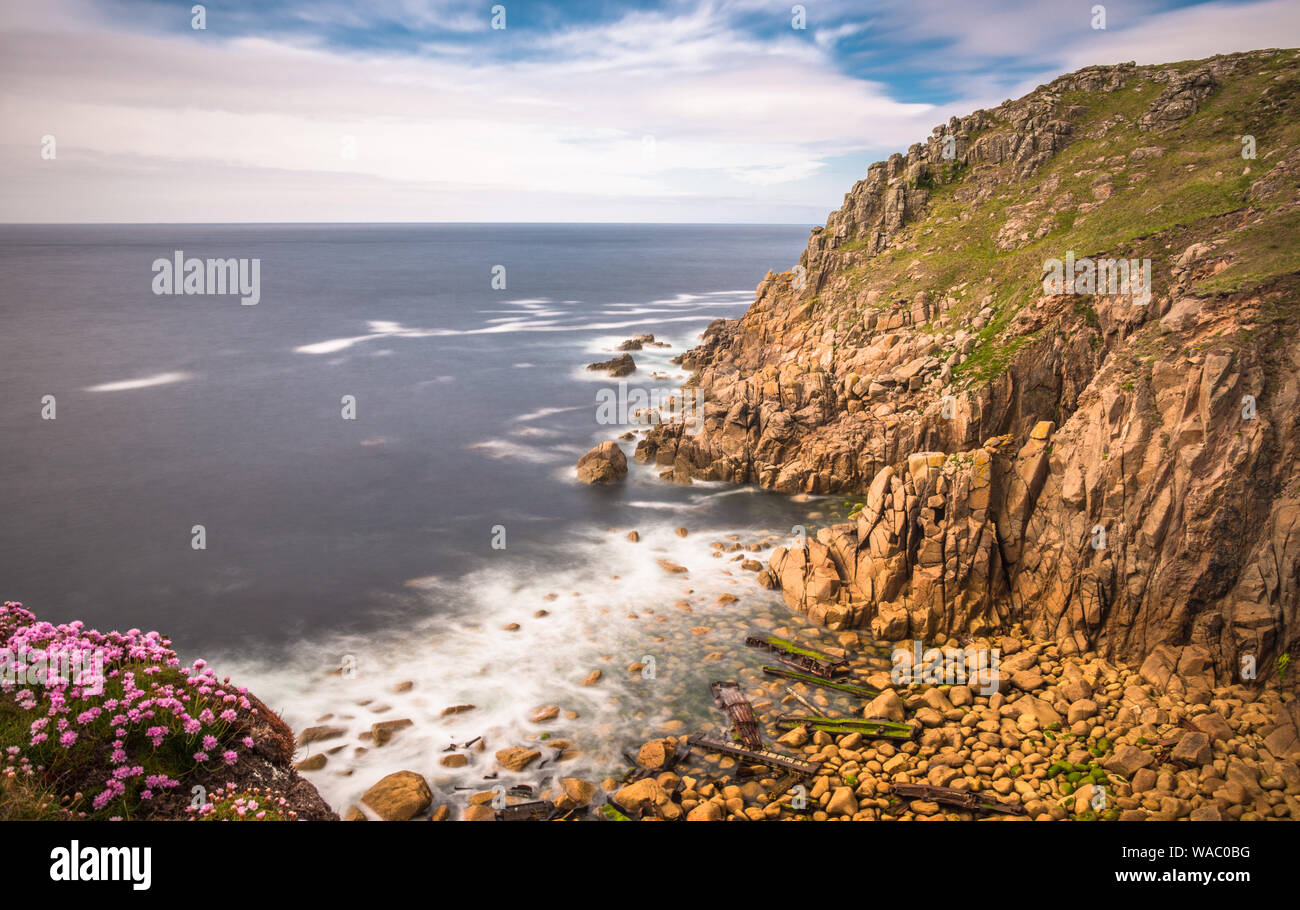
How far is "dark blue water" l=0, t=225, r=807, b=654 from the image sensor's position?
1362 inches

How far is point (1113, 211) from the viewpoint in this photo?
4347 cm

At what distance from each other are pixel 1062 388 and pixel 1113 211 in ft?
52.6

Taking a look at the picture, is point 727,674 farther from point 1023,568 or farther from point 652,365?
point 652,365

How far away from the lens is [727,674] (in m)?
26.8

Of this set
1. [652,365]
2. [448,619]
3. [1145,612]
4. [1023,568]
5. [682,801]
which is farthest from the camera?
[652,365]

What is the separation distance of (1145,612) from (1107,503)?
389cm

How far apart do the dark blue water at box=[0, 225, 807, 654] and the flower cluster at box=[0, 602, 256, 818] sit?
1578cm

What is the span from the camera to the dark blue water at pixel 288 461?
113 feet

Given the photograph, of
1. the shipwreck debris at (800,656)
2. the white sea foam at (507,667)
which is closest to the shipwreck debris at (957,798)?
the shipwreck debris at (800,656)

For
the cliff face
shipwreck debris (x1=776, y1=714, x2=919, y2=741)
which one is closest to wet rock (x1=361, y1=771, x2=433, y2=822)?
shipwreck debris (x1=776, y1=714, x2=919, y2=741)

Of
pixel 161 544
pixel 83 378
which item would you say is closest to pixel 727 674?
pixel 161 544

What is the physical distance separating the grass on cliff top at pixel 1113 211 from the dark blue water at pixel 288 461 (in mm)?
18200

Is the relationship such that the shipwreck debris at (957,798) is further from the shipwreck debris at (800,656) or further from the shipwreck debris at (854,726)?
the shipwreck debris at (800,656)

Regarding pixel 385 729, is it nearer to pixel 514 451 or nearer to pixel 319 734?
pixel 319 734
